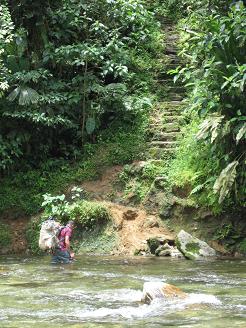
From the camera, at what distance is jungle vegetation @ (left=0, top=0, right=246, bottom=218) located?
10.7 m

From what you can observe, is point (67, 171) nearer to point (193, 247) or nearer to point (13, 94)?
point (13, 94)

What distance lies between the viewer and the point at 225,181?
988cm

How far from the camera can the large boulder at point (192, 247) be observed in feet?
33.2

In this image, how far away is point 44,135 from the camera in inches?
538

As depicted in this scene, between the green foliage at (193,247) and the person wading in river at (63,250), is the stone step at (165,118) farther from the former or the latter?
the person wading in river at (63,250)

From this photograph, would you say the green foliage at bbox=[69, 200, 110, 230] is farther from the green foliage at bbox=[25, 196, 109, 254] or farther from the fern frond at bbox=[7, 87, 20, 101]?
the fern frond at bbox=[7, 87, 20, 101]

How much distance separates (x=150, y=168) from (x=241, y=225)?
2782 millimetres

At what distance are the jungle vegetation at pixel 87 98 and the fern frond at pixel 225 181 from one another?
0.50 metres

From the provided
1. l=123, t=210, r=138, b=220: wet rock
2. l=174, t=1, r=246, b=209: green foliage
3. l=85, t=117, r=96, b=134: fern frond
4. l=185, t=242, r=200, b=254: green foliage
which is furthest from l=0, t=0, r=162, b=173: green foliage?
l=185, t=242, r=200, b=254: green foliage

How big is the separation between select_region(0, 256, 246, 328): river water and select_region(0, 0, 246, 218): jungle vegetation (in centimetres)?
233

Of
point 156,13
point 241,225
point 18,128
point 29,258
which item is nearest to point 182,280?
point 241,225

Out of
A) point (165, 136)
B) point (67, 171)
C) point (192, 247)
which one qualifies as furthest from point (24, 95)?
point (192, 247)

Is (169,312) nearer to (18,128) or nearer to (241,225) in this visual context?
(241,225)

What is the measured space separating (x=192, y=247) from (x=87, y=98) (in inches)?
209
